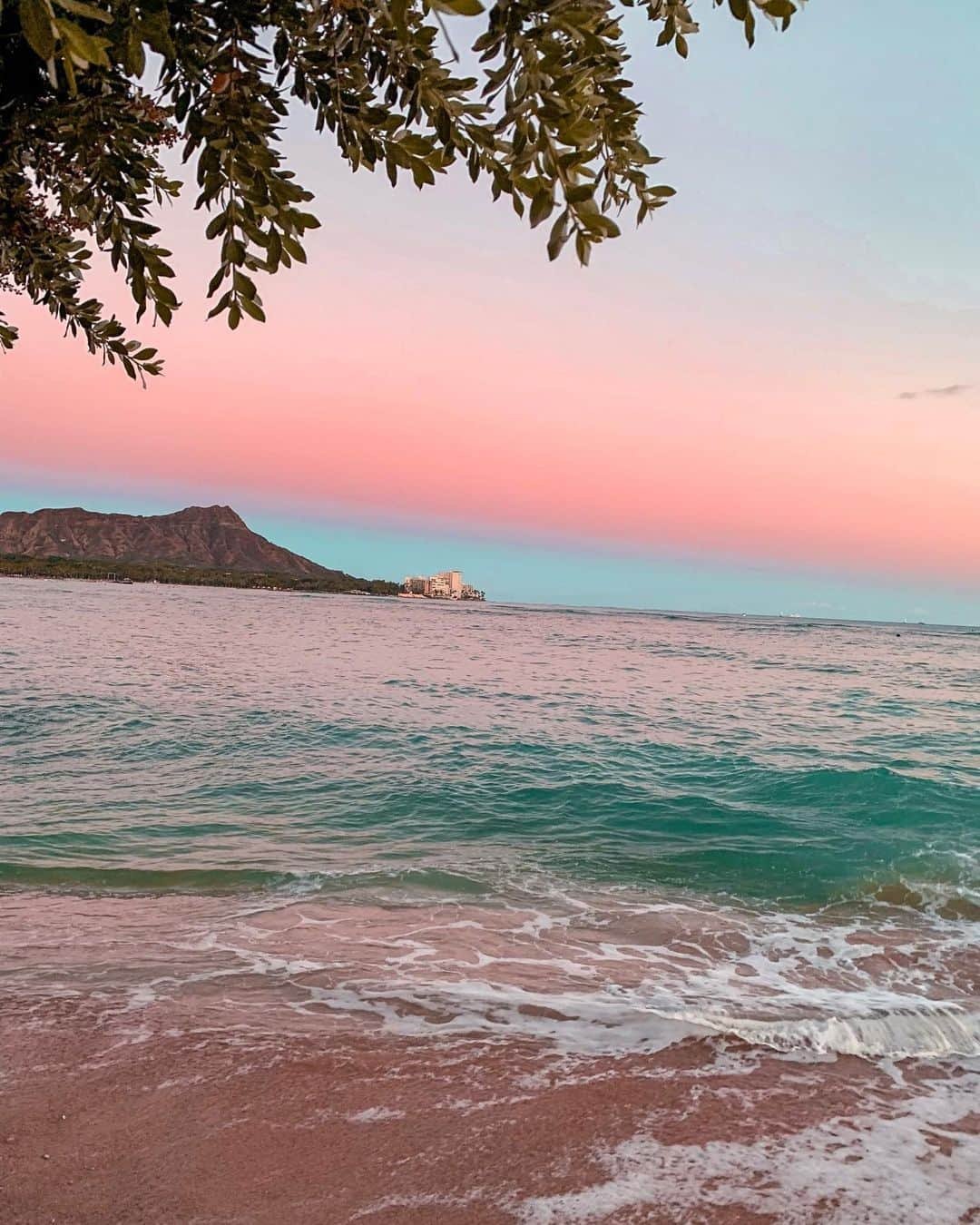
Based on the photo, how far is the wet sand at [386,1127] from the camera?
135 inches

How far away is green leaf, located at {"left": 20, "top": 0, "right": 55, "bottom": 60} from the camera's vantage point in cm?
146

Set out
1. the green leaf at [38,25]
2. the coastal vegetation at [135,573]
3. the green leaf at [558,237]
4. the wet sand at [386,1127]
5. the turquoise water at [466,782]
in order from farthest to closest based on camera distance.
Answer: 1. the coastal vegetation at [135,573]
2. the turquoise water at [466,782]
3. the wet sand at [386,1127]
4. the green leaf at [558,237]
5. the green leaf at [38,25]

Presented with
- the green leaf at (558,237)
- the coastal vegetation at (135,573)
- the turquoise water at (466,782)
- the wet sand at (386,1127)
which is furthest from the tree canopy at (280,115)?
the coastal vegetation at (135,573)

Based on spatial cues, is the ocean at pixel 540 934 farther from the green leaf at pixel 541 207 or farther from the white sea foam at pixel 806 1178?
the green leaf at pixel 541 207

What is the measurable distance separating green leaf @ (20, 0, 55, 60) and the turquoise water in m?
8.22

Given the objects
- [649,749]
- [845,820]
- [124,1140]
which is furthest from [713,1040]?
[649,749]

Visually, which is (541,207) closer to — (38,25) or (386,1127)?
(38,25)

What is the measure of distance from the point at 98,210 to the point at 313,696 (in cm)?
2055

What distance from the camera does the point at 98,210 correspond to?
2.75m

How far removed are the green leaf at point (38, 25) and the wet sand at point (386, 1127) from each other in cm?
391

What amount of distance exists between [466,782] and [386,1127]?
1012 centimetres

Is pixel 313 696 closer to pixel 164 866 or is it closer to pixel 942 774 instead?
pixel 164 866

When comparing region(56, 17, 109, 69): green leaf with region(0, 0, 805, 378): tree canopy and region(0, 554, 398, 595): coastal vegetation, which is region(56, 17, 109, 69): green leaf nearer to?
region(0, 0, 805, 378): tree canopy

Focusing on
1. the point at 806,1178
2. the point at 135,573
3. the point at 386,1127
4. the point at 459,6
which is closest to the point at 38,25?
the point at 459,6
